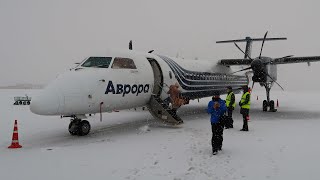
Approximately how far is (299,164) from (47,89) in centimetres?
686

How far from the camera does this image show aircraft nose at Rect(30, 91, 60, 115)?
8180mm

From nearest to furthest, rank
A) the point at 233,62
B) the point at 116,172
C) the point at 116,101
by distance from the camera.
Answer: the point at 116,172 → the point at 116,101 → the point at 233,62

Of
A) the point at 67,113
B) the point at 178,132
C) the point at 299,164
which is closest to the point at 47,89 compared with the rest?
the point at 67,113

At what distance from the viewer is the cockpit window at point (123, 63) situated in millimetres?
10656

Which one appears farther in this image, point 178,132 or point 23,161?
point 178,132

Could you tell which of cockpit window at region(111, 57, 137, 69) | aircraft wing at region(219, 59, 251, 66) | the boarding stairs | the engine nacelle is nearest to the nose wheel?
cockpit window at region(111, 57, 137, 69)

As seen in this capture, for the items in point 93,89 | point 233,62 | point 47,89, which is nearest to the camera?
point 47,89

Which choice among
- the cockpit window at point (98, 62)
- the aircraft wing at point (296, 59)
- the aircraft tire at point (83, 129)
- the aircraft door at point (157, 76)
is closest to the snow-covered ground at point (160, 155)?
the aircraft tire at point (83, 129)

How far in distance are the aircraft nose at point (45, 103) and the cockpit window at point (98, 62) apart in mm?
1946

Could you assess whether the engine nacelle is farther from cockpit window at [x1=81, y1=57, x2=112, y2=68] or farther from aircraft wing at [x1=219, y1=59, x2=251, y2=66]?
cockpit window at [x1=81, y1=57, x2=112, y2=68]

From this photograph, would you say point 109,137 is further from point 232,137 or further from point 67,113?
point 232,137

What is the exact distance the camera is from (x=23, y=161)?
6727 mm

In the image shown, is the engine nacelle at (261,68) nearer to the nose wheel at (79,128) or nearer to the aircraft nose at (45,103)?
the nose wheel at (79,128)

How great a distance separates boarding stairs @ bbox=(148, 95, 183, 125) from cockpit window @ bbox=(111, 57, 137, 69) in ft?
5.75
